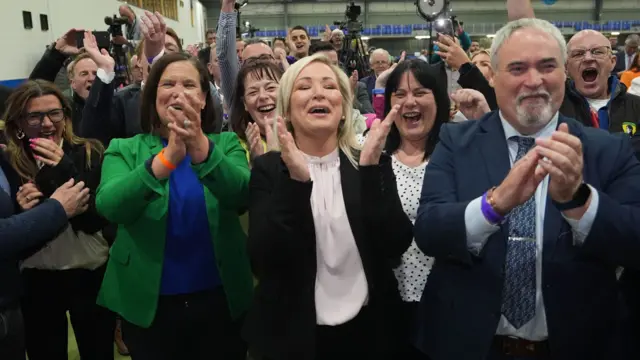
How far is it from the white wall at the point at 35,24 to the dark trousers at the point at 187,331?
6387 millimetres

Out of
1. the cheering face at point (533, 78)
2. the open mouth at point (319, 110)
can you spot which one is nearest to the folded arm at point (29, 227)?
the open mouth at point (319, 110)

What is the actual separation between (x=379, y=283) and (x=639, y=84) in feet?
11.0

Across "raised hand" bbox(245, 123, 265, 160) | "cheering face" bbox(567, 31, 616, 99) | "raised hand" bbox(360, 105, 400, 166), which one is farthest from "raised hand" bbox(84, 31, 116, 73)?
"cheering face" bbox(567, 31, 616, 99)

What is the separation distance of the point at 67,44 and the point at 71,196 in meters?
1.78

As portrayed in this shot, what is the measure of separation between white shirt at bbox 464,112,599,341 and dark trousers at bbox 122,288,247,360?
3.05 feet

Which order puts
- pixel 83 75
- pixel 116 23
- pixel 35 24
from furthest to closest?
pixel 35 24 < pixel 116 23 < pixel 83 75

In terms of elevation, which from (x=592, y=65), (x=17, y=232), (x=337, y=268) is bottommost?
(x=337, y=268)

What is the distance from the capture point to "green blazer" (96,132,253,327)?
159 centimetres

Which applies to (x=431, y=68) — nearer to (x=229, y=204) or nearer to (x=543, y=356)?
(x=229, y=204)

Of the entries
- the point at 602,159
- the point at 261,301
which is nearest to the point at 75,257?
the point at 261,301

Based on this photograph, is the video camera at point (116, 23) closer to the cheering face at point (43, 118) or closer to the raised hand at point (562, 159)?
the cheering face at point (43, 118)

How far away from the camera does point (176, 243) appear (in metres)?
1.73

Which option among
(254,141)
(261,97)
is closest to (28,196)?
(254,141)

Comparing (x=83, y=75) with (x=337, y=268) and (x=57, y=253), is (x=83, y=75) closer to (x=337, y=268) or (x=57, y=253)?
(x=57, y=253)
